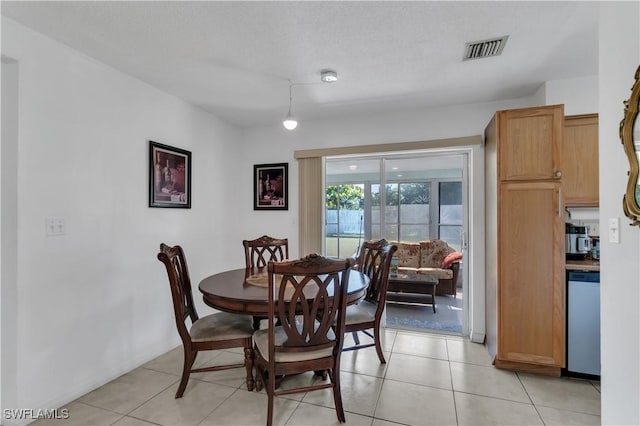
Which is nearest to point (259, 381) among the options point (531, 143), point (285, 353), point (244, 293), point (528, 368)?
point (285, 353)

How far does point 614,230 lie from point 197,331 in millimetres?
2485

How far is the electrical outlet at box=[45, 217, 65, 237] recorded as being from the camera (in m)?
2.03

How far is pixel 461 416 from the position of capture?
196 centimetres

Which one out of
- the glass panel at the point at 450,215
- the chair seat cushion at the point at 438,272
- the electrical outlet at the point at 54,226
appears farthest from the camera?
the chair seat cushion at the point at 438,272

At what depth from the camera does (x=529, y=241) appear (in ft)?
8.11

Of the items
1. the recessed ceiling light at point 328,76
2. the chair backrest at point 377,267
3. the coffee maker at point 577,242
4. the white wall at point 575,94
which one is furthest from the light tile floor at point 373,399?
the recessed ceiling light at point 328,76

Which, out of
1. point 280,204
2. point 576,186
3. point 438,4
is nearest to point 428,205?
point 576,186

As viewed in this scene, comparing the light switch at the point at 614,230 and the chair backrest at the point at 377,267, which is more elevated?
the light switch at the point at 614,230

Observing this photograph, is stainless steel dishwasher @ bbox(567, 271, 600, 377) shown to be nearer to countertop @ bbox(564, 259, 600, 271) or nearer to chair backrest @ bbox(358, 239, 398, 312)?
countertop @ bbox(564, 259, 600, 271)

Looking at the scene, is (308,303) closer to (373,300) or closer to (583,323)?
(373,300)

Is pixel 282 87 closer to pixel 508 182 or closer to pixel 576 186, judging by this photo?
pixel 508 182

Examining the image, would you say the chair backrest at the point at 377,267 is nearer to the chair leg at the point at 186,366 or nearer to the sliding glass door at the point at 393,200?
the sliding glass door at the point at 393,200

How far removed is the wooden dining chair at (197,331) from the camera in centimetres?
212

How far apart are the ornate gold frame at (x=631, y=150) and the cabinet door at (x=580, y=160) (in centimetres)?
128
